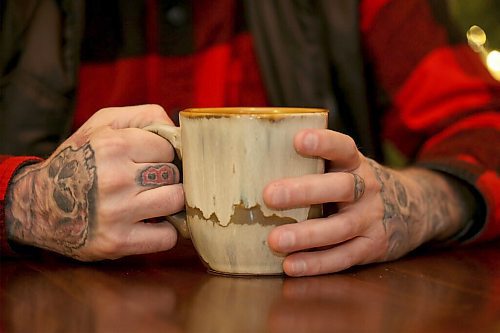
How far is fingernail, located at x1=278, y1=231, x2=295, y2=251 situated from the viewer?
2.25 ft

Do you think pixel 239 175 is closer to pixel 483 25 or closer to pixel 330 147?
pixel 330 147

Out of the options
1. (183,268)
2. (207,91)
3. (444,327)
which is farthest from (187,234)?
(207,91)

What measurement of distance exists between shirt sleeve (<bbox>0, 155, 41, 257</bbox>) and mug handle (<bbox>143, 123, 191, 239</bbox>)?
16cm

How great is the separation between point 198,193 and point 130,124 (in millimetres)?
149

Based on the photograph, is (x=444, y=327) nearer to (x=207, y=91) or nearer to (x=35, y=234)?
(x=35, y=234)

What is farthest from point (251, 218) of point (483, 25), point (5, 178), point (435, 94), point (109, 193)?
point (483, 25)

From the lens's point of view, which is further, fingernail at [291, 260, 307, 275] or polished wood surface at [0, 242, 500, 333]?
fingernail at [291, 260, 307, 275]

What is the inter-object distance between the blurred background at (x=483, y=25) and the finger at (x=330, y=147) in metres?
0.45

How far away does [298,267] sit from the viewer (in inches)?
28.2

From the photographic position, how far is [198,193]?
2.31 feet

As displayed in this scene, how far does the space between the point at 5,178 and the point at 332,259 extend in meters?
0.35

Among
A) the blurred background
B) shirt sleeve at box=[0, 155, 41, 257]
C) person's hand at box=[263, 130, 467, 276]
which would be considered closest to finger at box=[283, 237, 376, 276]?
person's hand at box=[263, 130, 467, 276]

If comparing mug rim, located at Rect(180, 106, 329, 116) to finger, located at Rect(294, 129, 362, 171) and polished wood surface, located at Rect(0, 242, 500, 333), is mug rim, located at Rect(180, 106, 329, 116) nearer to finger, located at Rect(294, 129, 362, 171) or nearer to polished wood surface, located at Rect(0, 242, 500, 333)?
finger, located at Rect(294, 129, 362, 171)

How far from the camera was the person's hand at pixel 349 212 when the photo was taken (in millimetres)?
682
